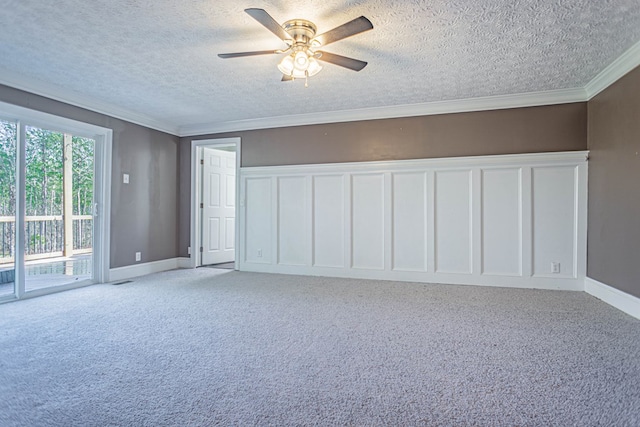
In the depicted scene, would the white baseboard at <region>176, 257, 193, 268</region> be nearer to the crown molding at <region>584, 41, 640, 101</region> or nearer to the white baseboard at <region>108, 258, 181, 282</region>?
the white baseboard at <region>108, 258, 181, 282</region>

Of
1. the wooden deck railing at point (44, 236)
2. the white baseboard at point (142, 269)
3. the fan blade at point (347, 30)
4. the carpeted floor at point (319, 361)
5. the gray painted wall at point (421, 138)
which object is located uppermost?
the fan blade at point (347, 30)

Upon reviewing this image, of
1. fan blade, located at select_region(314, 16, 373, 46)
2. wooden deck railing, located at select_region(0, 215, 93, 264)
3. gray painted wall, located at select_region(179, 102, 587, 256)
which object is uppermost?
fan blade, located at select_region(314, 16, 373, 46)

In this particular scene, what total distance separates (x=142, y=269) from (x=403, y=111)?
176 inches

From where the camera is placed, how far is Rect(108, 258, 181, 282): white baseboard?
180 inches

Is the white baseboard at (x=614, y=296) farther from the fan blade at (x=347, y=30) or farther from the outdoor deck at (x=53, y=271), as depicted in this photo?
the outdoor deck at (x=53, y=271)

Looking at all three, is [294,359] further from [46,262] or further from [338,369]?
[46,262]

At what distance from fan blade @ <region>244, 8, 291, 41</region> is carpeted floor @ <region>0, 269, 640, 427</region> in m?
2.13

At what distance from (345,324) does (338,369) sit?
790mm

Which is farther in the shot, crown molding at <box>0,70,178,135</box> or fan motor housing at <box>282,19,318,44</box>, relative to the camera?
crown molding at <box>0,70,178,135</box>

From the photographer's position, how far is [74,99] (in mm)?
3984

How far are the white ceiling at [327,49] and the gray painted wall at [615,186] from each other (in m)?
0.38

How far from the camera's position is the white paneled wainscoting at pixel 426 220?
3.97 meters

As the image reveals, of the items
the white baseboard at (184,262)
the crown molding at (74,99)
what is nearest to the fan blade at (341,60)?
the crown molding at (74,99)

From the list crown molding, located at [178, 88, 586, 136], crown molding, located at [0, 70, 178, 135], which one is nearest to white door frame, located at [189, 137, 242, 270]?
crown molding, located at [178, 88, 586, 136]
